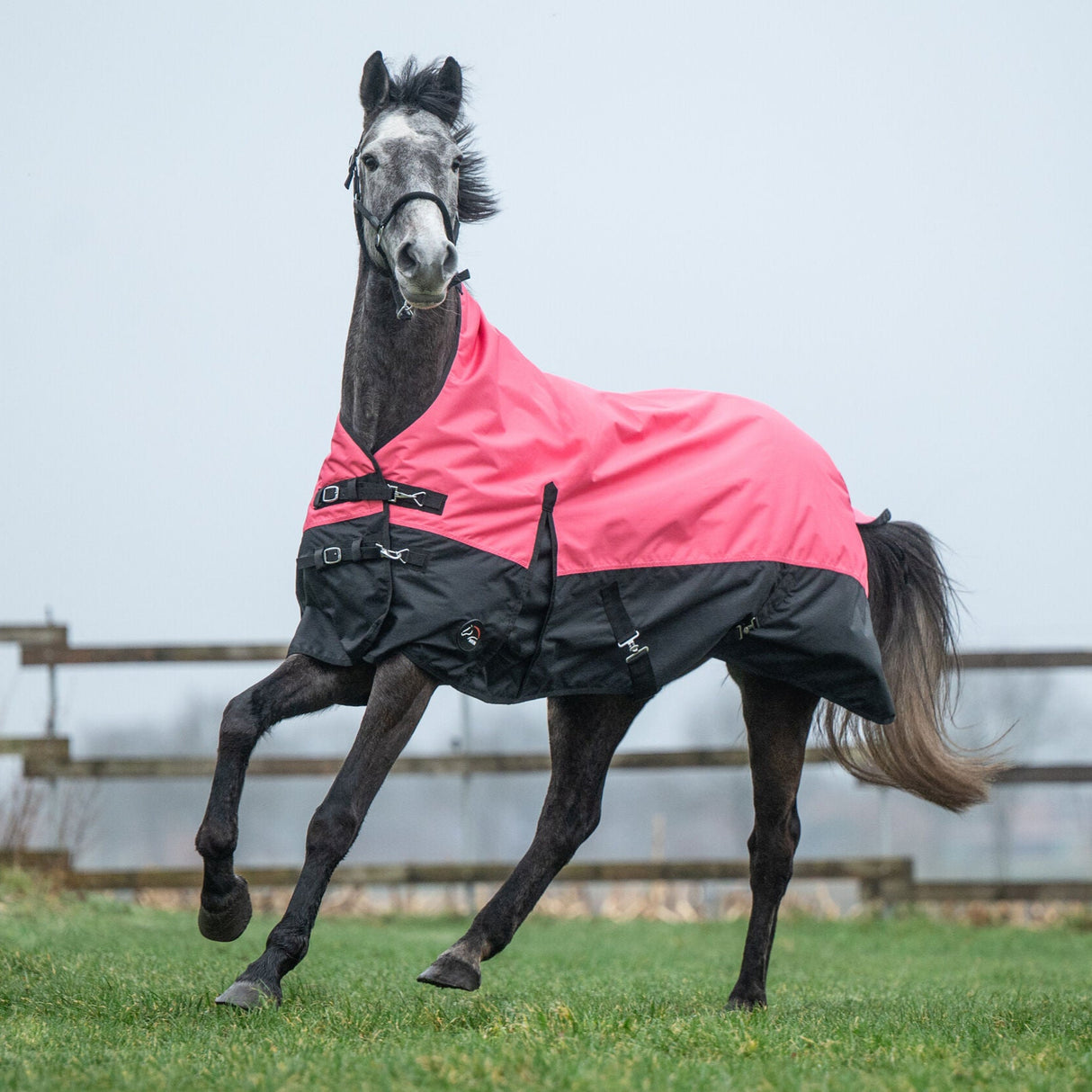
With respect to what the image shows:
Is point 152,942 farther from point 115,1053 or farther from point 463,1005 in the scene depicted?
point 115,1053

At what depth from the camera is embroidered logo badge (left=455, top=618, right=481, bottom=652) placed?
9.57 ft

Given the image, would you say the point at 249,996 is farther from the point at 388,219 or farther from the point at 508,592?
the point at 388,219

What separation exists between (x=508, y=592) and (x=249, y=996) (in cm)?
105

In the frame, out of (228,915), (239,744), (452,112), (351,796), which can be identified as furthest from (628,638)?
(452,112)

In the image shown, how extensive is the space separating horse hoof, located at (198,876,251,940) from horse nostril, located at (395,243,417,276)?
1456mm

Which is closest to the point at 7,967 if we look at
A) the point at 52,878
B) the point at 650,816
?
the point at 52,878

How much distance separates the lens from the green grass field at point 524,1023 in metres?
2.01

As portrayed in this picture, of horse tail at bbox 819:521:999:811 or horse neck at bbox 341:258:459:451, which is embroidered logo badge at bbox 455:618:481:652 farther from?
horse tail at bbox 819:521:999:811

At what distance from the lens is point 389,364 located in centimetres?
308

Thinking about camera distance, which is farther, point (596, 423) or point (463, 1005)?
point (596, 423)

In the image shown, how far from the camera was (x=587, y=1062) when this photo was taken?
208 centimetres

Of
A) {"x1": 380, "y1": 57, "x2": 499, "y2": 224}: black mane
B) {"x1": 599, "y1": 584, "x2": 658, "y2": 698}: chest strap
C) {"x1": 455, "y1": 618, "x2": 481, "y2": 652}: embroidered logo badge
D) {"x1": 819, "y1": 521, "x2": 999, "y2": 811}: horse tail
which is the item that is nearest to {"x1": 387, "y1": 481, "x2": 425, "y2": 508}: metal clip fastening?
{"x1": 455, "y1": 618, "x2": 481, "y2": 652}: embroidered logo badge

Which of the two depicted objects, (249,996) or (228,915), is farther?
(228,915)

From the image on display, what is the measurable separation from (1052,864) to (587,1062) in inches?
264
